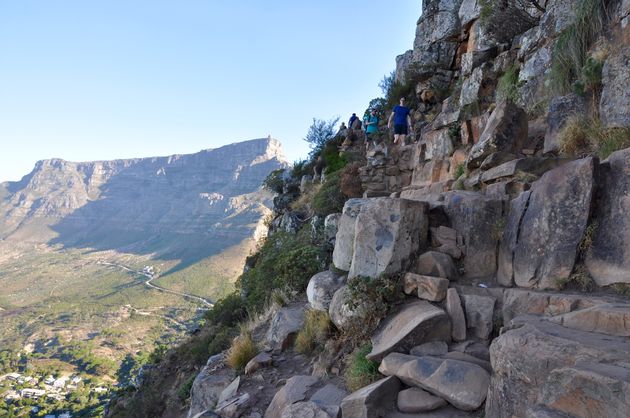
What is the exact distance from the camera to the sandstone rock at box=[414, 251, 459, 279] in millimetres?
4387

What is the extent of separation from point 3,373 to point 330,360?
6105 centimetres

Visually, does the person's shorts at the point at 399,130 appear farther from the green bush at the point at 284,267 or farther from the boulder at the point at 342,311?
the boulder at the point at 342,311

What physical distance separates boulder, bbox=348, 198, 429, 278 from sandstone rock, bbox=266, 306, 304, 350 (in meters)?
1.92

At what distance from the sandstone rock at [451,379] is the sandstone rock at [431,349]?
0.74 feet

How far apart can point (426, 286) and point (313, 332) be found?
2.06 m

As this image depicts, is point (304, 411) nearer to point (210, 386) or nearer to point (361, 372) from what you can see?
point (361, 372)

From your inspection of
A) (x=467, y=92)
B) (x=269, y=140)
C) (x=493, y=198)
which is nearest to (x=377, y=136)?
(x=467, y=92)

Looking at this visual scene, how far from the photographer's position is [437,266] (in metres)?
4.41

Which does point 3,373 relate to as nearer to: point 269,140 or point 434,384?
point 434,384

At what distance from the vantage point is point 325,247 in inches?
315

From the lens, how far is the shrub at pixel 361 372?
3770 millimetres

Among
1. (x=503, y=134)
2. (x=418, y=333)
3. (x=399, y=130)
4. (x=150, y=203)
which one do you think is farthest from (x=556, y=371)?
(x=150, y=203)

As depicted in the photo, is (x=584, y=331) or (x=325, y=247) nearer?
(x=584, y=331)

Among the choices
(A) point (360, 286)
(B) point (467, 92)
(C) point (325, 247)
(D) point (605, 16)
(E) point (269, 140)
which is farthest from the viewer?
(E) point (269, 140)
